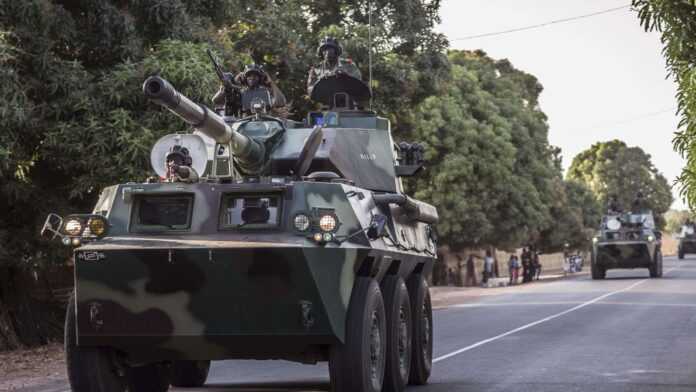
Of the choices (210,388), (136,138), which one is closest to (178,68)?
(136,138)

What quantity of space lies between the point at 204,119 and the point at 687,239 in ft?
268

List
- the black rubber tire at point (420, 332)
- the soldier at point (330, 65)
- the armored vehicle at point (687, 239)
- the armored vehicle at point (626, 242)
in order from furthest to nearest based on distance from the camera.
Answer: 1. the armored vehicle at point (687, 239)
2. the armored vehicle at point (626, 242)
3. the soldier at point (330, 65)
4. the black rubber tire at point (420, 332)

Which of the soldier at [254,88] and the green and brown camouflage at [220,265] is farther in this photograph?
the soldier at [254,88]

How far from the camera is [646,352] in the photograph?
1794cm

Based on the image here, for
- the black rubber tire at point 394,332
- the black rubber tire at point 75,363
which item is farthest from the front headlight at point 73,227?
the black rubber tire at point 394,332

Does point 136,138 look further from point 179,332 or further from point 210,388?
point 179,332

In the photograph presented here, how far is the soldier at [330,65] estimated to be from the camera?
1477 centimetres

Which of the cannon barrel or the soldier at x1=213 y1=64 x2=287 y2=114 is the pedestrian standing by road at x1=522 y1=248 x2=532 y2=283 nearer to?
the soldier at x1=213 y1=64 x2=287 y2=114

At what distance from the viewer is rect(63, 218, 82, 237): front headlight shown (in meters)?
11.0

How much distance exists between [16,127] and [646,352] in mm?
9355

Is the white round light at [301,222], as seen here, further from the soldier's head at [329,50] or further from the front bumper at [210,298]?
the soldier's head at [329,50]

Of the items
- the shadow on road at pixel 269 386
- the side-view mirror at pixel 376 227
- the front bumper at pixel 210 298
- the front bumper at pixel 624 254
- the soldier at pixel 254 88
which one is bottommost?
the shadow on road at pixel 269 386

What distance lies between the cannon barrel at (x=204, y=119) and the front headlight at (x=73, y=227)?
4.12 ft

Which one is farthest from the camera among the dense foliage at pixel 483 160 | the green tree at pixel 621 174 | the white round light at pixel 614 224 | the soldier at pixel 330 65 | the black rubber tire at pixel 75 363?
the green tree at pixel 621 174
